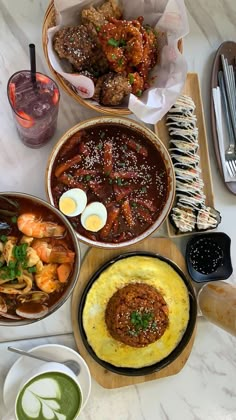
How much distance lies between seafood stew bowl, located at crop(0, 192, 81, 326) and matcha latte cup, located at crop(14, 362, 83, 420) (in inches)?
9.1

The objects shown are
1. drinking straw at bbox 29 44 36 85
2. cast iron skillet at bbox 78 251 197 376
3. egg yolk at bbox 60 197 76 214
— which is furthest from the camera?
cast iron skillet at bbox 78 251 197 376

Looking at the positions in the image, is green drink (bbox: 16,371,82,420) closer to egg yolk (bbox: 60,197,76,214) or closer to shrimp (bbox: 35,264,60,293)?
shrimp (bbox: 35,264,60,293)

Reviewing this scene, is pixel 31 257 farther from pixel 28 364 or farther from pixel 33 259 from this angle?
pixel 28 364

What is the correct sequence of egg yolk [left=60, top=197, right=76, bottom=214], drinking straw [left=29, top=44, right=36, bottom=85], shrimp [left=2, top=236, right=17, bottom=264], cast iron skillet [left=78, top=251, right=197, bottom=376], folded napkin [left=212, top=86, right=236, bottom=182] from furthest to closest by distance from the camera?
folded napkin [left=212, top=86, right=236, bottom=182], cast iron skillet [left=78, top=251, right=197, bottom=376], egg yolk [left=60, top=197, right=76, bottom=214], shrimp [left=2, top=236, right=17, bottom=264], drinking straw [left=29, top=44, right=36, bottom=85]

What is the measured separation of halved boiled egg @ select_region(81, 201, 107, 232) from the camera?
233 centimetres

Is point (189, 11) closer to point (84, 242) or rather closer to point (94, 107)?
point (94, 107)

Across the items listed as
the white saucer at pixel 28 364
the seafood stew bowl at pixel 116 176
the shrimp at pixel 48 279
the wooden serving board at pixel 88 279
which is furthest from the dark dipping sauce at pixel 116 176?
the white saucer at pixel 28 364

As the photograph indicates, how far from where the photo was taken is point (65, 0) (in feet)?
7.17

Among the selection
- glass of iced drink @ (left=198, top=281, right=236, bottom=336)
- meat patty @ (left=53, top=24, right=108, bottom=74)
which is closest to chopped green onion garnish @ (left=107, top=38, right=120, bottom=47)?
meat patty @ (left=53, top=24, right=108, bottom=74)

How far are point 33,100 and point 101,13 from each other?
1.47 ft

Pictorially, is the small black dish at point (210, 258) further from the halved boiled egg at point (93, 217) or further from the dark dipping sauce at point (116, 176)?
the halved boiled egg at point (93, 217)

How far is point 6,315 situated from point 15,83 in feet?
2.93

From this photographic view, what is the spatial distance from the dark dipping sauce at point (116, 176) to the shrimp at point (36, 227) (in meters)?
0.13

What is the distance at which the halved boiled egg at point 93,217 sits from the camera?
233cm
